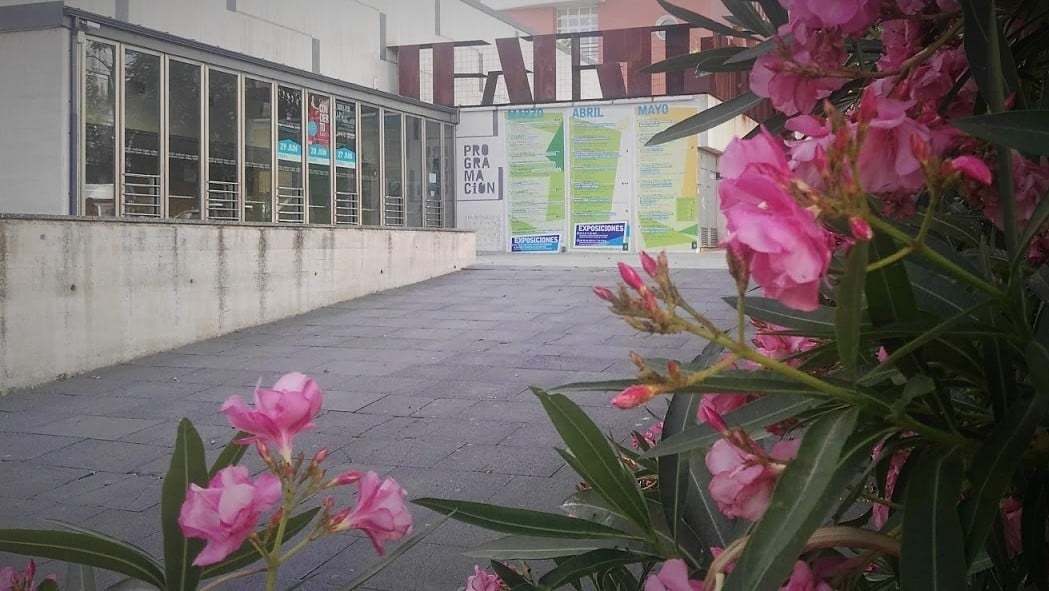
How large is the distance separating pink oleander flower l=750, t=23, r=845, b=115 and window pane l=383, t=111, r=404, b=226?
16233mm

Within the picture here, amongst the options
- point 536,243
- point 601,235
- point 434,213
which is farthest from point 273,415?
point 536,243

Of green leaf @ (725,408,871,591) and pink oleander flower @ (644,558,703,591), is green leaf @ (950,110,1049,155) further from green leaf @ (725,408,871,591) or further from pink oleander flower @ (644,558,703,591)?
pink oleander flower @ (644,558,703,591)

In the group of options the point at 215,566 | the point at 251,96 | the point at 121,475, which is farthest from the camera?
the point at 251,96

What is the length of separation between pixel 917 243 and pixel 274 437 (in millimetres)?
588

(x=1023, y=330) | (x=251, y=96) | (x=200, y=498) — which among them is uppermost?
(x=251, y=96)

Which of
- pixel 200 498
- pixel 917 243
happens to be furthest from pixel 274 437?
pixel 917 243

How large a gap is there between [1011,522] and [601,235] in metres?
19.1

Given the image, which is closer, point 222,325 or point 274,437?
point 274,437

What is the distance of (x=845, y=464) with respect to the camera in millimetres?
639

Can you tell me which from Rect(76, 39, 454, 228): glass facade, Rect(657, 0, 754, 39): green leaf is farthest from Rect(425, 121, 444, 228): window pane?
Rect(657, 0, 754, 39): green leaf

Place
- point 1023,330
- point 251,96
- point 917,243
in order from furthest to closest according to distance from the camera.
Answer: point 251,96 → point 1023,330 → point 917,243

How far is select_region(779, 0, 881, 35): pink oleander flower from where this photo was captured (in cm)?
84

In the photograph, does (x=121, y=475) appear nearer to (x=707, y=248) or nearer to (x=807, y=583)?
(x=807, y=583)

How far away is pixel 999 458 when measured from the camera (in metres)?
0.65
